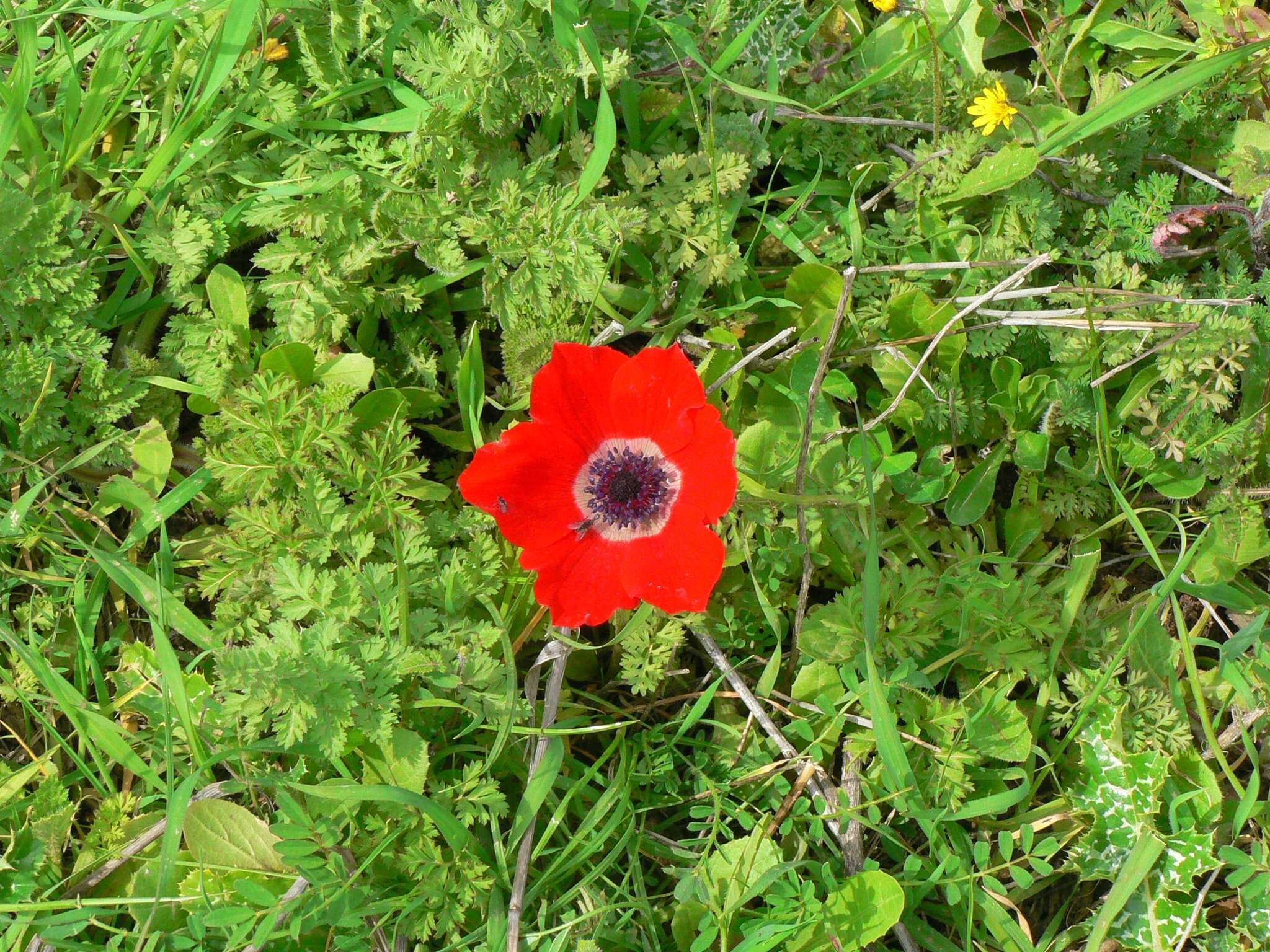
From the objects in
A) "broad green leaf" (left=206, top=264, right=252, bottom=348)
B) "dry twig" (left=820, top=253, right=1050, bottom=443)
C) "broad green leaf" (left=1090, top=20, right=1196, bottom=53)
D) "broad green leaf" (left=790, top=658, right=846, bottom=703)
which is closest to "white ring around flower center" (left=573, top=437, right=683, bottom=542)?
"dry twig" (left=820, top=253, right=1050, bottom=443)

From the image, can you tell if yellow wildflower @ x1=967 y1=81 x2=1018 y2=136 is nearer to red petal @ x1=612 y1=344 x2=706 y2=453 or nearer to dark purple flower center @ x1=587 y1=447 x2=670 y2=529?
red petal @ x1=612 y1=344 x2=706 y2=453

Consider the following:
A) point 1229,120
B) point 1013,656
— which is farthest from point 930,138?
point 1013,656

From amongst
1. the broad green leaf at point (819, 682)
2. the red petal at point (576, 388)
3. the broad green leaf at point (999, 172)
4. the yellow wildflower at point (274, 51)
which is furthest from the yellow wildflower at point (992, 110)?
the yellow wildflower at point (274, 51)

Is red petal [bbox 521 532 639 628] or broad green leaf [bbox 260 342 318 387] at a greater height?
broad green leaf [bbox 260 342 318 387]

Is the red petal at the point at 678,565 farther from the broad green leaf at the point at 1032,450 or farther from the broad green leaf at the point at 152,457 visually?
the broad green leaf at the point at 152,457

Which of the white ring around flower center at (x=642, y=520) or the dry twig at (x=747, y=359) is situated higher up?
the dry twig at (x=747, y=359)

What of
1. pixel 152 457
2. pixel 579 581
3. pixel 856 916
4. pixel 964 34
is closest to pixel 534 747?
pixel 579 581

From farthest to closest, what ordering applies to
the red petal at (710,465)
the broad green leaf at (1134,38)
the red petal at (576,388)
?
the broad green leaf at (1134,38), the red petal at (576,388), the red petal at (710,465)
